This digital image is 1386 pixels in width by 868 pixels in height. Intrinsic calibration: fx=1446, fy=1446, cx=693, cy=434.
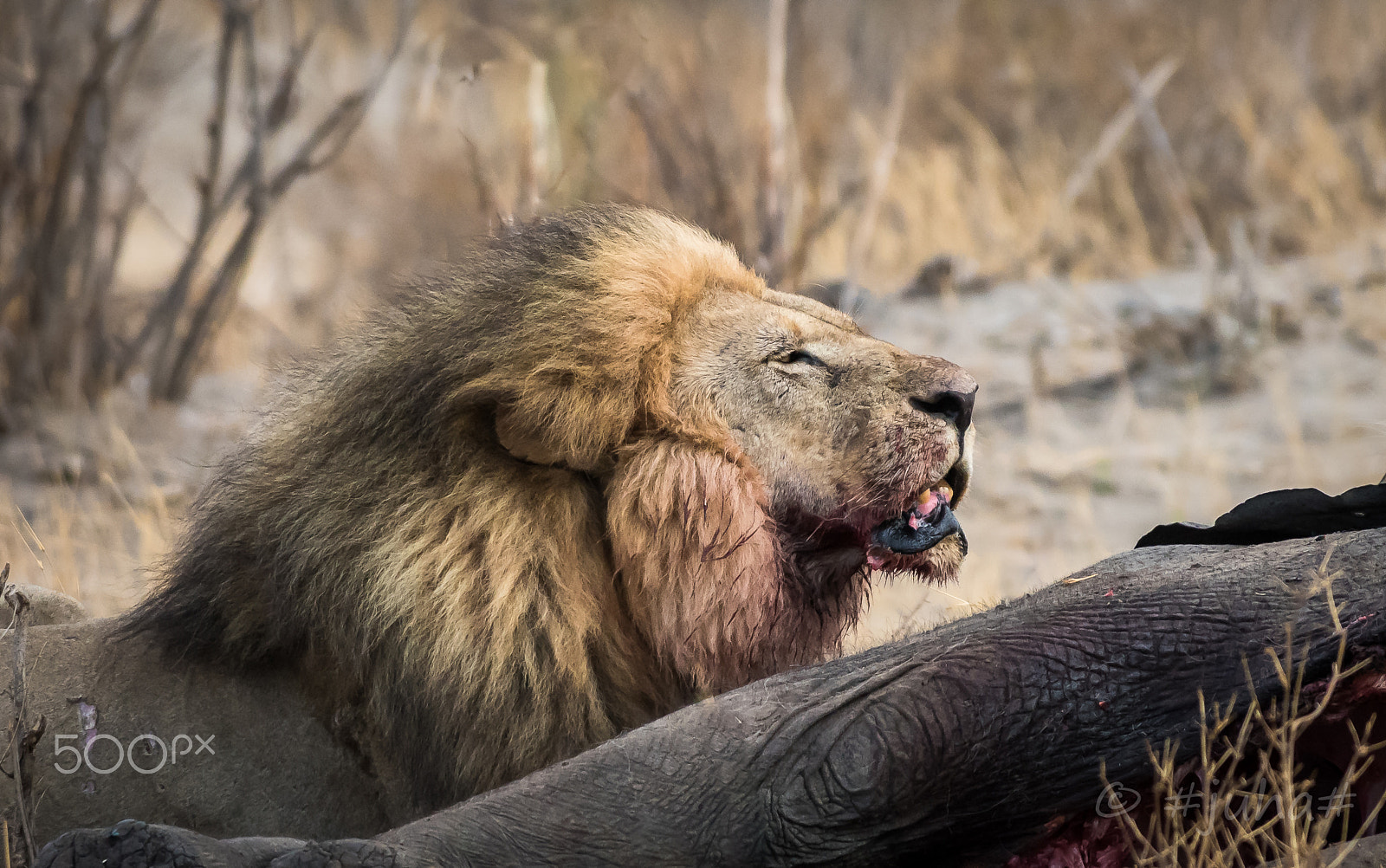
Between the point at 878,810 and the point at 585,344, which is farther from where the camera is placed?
the point at 585,344

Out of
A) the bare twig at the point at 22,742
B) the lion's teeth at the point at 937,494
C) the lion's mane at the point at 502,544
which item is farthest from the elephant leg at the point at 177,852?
the lion's teeth at the point at 937,494

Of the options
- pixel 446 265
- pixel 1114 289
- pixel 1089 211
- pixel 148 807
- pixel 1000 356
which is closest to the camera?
pixel 148 807

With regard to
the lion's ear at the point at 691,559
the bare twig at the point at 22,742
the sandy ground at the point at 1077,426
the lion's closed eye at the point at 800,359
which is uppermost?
the sandy ground at the point at 1077,426

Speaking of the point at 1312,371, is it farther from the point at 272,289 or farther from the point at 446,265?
the point at 272,289

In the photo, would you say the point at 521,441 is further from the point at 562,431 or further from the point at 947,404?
the point at 947,404

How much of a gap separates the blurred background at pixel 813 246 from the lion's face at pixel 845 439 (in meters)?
0.69

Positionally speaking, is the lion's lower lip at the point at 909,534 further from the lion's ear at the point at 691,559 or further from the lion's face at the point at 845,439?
the lion's ear at the point at 691,559

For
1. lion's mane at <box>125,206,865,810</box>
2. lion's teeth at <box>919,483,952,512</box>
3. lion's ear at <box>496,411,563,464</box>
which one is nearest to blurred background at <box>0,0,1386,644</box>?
lion's teeth at <box>919,483,952,512</box>

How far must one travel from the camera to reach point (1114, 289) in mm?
7809

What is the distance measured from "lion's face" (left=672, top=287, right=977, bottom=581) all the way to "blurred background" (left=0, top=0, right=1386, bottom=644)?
688 millimetres

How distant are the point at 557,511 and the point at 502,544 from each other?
126 mm

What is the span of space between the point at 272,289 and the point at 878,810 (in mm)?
10276

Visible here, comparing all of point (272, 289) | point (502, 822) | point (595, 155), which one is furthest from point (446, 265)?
point (272, 289)

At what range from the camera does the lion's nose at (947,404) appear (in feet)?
8.32
